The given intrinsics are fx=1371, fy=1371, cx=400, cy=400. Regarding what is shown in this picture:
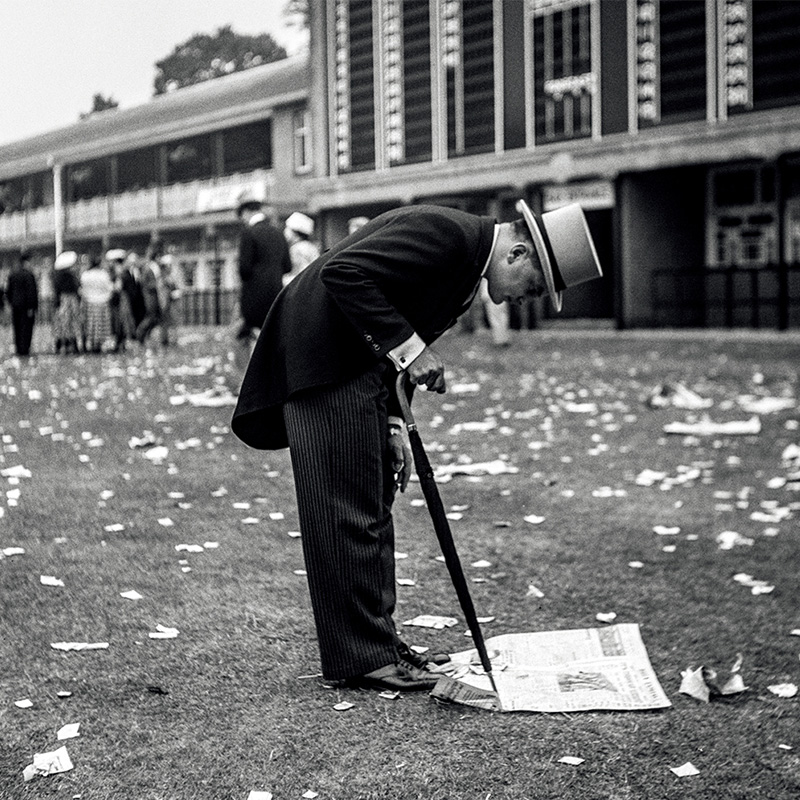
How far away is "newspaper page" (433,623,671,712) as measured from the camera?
12.7ft

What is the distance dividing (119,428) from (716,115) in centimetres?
1489

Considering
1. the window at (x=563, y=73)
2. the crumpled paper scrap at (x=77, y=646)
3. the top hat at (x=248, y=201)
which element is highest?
the window at (x=563, y=73)

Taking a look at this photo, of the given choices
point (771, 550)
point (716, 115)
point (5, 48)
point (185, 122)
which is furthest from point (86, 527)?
point (185, 122)

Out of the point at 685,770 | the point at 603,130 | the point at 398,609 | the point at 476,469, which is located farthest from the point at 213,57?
the point at 685,770

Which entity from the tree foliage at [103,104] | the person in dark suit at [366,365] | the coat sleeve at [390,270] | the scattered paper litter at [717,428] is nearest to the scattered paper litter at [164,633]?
the person in dark suit at [366,365]

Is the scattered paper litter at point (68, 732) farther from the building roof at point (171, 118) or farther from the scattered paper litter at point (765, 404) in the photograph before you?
the building roof at point (171, 118)

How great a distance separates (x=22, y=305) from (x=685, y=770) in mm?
19679

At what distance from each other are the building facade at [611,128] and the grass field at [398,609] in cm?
1260

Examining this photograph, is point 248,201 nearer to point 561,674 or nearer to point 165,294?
point 561,674

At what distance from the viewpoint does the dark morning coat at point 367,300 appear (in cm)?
388

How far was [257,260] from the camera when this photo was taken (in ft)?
38.5

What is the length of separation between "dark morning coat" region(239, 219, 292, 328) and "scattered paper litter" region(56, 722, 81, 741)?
8176 mm

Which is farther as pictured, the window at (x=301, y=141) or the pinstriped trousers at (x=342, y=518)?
the window at (x=301, y=141)

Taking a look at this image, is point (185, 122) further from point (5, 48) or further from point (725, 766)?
point (725, 766)
